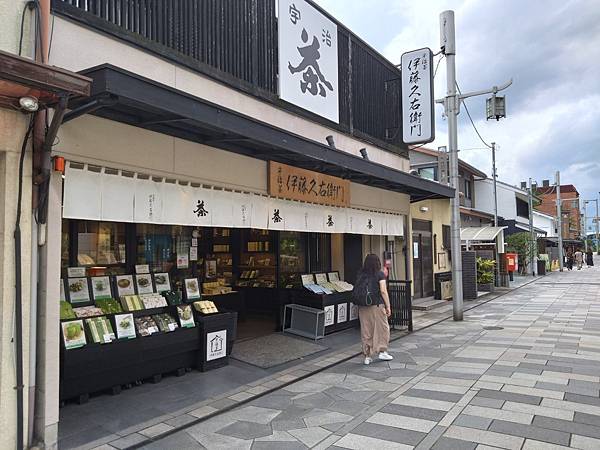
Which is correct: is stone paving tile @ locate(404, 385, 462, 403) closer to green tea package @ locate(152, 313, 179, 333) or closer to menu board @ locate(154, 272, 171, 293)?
green tea package @ locate(152, 313, 179, 333)

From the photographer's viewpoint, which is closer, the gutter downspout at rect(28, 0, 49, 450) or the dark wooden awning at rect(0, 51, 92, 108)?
the dark wooden awning at rect(0, 51, 92, 108)

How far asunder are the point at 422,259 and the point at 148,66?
12.4 meters

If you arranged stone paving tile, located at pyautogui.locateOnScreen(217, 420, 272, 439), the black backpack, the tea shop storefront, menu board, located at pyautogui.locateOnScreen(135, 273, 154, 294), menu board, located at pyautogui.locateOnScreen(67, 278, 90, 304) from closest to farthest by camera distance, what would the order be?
stone paving tile, located at pyautogui.locateOnScreen(217, 420, 272, 439)
the tea shop storefront
menu board, located at pyautogui.locateOnScreen(67, 278, 90, 304)
menu board, located at pyautogui.locateOnScreen(135, 273, 154, 294)
the black backpack

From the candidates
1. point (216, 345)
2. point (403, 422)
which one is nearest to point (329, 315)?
point (216, 345)

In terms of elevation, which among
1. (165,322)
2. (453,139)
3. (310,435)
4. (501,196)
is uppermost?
(501,196)

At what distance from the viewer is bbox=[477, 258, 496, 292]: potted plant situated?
19953mm

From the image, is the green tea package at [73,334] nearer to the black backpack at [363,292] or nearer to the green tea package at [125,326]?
the green tea package at [125,326]

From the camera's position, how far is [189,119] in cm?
514

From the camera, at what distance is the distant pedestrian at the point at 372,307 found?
25.3 ft

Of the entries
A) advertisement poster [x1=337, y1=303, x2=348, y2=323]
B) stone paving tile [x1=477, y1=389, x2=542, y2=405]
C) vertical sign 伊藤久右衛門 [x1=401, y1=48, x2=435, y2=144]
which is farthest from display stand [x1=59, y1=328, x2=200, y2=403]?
vertical sign 伊藤久右衛門 [x1=401, y1=48, x2=435, y2=144]

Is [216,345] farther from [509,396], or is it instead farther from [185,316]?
[509,396]

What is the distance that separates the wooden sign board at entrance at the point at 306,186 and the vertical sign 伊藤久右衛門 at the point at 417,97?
11.3 ft

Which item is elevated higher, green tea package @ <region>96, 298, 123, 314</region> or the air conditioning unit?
green tea package @ <region>96, 298, 123, 314</region>

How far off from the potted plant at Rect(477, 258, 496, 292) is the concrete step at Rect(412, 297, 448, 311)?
4.87 meters
